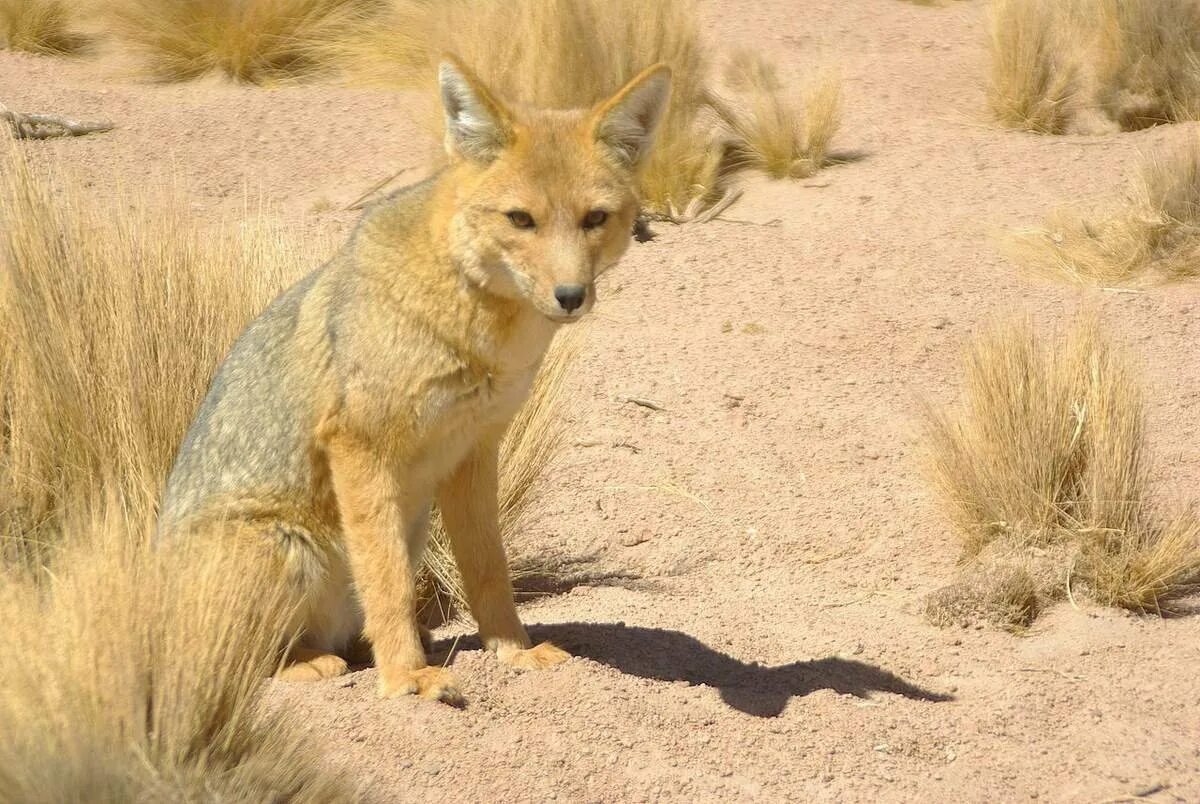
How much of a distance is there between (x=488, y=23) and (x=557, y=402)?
A: 5.42m

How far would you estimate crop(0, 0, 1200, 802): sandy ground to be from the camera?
3805 millimetres

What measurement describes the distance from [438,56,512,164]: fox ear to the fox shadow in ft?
5.51

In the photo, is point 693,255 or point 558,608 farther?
point 693,255

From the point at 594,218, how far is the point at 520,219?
23cm

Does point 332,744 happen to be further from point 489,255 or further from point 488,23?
point 488,23

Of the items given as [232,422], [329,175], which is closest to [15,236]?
[232,422]

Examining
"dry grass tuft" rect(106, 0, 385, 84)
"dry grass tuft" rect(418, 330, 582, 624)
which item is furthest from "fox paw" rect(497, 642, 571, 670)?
"dry grass tuft" rect(106, 0, 385, 84)

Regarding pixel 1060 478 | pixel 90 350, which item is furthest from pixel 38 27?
pixel 1060 478

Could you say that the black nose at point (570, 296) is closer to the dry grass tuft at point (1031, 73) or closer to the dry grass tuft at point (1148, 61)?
the dry grass tuft at point (1031, 73)

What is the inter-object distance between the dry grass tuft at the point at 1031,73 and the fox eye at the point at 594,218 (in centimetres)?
723

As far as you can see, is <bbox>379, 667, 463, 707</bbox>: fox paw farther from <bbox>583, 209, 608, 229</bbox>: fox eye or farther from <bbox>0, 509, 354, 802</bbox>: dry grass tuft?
<bbox>583, 209, 608, 229</bbox>: fox eye

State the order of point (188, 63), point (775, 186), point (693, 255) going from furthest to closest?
point (188, 63), point (775, 186), point (693, 255)

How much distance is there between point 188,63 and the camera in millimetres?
11609

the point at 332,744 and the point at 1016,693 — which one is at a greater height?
the point at 332,744
